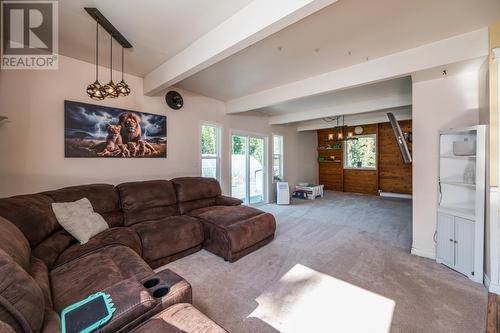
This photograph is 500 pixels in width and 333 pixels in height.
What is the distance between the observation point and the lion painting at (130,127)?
323 centimetres

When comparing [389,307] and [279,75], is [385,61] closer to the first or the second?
[279,75]

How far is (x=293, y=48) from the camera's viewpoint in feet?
8.17

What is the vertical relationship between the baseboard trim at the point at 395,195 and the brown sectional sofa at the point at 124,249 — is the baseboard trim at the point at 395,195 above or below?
below

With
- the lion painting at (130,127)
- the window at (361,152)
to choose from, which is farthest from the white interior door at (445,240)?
the window at (361,152)

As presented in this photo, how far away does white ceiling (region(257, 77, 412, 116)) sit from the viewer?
3631 mm

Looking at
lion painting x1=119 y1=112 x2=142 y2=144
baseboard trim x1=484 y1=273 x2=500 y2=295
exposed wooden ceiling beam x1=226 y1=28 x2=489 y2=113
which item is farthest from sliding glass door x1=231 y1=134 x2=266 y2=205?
baseboard trim x1=484 y1=273 x2=500 y2=295

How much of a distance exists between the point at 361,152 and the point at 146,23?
7723 mm

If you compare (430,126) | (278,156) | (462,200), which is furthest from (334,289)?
(278,156)

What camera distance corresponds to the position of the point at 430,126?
2.70m

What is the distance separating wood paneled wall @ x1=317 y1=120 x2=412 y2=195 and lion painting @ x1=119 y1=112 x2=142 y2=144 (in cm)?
604

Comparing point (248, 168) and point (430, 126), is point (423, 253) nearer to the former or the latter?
point (430, 126)

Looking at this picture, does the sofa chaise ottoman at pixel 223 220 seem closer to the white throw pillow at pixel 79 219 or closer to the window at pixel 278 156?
the white throw pillow at pixel 79 219

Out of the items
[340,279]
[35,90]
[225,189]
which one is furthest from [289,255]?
[35,90]

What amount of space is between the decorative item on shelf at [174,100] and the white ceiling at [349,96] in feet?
7.34
